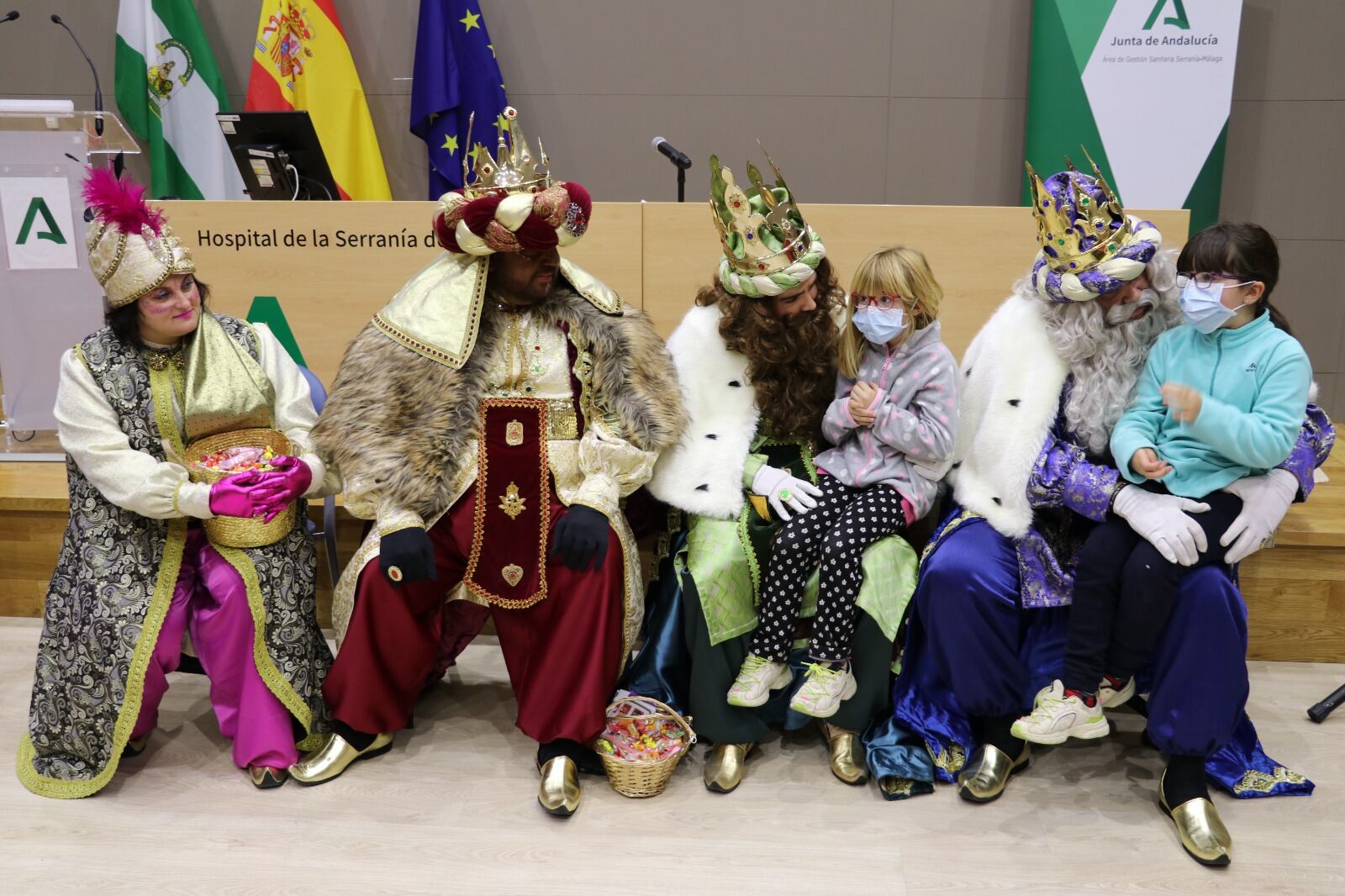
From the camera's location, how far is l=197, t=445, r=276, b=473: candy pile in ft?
8.19

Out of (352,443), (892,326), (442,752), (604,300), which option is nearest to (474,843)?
(442,752)

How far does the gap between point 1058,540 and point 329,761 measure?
6.12 feet

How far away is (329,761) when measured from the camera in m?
2.58

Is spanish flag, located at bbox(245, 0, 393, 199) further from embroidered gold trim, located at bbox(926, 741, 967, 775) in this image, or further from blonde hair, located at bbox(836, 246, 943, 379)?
embroidered gold trim, located at bbox(926, 741, 967, 775)

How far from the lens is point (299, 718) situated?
258 centimetres

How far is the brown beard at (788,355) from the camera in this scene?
106 inches

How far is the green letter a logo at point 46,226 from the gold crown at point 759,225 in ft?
8.72

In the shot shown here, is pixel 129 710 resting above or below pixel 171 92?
below

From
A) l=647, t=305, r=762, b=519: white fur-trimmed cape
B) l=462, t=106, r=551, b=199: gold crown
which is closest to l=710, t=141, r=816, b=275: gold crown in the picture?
l=647, t=305, r=762, b=519: white fur-trimmed cape

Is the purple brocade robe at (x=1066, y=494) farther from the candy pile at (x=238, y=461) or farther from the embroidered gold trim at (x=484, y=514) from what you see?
the candy pile at (x=238, y=461)

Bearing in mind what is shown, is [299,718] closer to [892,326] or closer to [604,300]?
[604,300]

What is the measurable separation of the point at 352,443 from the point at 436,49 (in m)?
3.07

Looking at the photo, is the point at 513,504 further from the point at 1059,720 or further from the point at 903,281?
the point at 1059,720

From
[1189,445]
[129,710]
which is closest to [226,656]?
[129,710]
